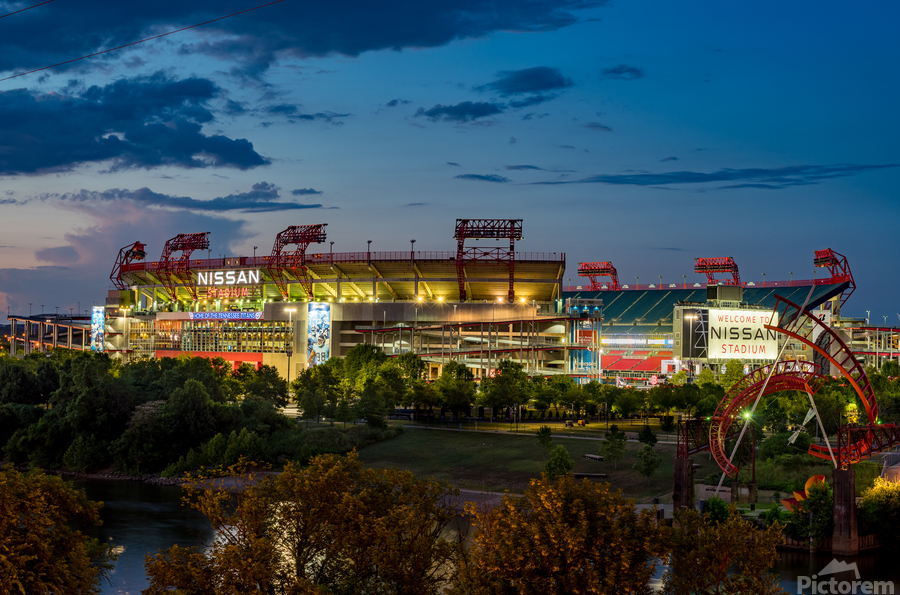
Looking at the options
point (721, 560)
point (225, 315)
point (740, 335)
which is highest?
point (225, 315)

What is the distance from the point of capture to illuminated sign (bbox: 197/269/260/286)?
144 m

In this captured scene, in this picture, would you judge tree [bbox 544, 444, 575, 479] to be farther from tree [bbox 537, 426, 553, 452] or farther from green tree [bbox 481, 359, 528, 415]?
green tree [bbox 481, 359, 528, 415]

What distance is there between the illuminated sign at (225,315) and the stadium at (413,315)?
23 cm

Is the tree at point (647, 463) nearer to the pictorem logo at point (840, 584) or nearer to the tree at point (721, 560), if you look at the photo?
the pictorem logo at point (840, 584)

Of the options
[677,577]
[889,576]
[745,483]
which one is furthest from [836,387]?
[677,577]

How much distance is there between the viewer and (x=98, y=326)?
16462 centimetres

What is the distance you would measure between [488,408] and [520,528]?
7052 cm

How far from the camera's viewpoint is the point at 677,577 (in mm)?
24906

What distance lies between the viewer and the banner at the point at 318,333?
132 meters

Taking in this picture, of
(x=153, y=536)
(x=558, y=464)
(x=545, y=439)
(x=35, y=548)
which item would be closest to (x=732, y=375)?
(x=545, y=439)

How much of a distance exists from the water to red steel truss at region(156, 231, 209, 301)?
271 feet

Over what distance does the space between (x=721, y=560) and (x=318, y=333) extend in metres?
Answer: 110

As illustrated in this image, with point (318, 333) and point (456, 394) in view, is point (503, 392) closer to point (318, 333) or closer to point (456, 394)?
point (456, 394)

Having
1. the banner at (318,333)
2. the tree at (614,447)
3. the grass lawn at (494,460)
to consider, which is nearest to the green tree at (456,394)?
the grass lawn at (494,460)
